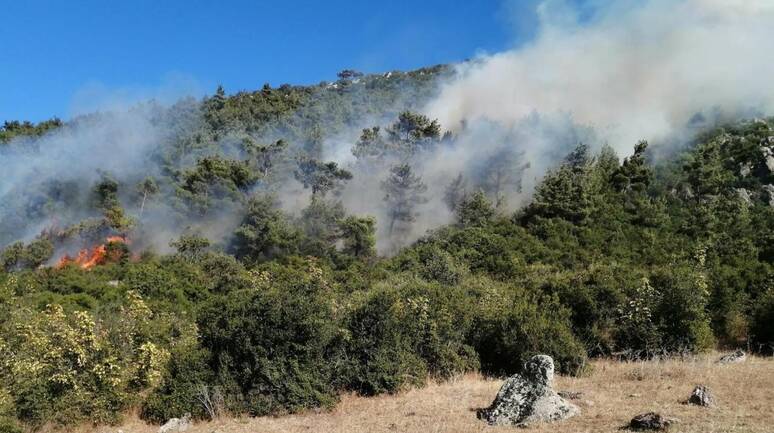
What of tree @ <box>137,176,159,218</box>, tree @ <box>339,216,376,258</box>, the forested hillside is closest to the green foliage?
the forested hillside

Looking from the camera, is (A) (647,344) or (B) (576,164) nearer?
(A) (647,344)

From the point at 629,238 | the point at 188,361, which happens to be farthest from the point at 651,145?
the point at 188,361

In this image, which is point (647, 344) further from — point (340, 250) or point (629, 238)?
point (340, 250)

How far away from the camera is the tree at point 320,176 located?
79438mm

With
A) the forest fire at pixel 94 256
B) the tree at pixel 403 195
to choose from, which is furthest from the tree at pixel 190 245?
the tree at pixel 403 195

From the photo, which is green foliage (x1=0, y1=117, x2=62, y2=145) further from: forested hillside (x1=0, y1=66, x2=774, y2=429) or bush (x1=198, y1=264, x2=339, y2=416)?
bush (x1=198, y1=264, x2=339, y2=416)

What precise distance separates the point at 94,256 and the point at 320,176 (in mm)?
28858

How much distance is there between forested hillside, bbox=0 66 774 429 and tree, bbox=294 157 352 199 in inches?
10.5

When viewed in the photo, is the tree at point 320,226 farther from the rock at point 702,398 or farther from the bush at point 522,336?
the rock at point 702,398

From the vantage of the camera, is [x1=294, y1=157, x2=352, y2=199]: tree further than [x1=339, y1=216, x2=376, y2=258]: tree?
Yes

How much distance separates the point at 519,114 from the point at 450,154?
29577 millimetres

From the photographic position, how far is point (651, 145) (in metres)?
86.9

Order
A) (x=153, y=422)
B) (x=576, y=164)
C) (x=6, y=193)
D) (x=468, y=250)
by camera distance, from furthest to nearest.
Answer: (x=6, y=193)
(x=576, y=164)
(x=468, y=250)
(x=153, y=422)

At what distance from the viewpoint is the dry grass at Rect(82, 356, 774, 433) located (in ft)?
43.6
